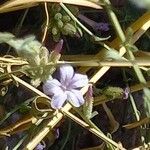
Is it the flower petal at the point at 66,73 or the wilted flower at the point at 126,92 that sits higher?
the flower petal at the point at 66,73

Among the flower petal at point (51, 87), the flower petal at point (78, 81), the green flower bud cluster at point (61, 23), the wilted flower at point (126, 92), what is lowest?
the wilted flower at point (126, 92)

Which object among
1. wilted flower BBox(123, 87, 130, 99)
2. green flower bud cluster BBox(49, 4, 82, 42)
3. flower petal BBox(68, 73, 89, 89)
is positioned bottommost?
wilted flower BBox(123, 87, 130, 99)

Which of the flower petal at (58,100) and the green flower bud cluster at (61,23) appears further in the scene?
the green flower bud cluster at (61,23)

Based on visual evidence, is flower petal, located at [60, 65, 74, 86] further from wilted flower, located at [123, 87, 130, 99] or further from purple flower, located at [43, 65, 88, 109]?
wilted flower, located at [123, 87, 130, 99]

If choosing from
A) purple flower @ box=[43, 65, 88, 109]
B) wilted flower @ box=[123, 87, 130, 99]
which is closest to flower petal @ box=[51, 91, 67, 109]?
purple flower @ box=[43, 65, 88, 109]

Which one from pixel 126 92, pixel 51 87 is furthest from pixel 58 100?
pixel 126 92

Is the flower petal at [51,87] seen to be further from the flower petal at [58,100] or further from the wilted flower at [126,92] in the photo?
the wilted flower at [126,92]

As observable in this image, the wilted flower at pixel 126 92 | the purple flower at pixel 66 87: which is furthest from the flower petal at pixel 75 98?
the wilted flower at pixel 126 92

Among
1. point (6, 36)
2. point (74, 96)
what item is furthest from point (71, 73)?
point (6, 36)
